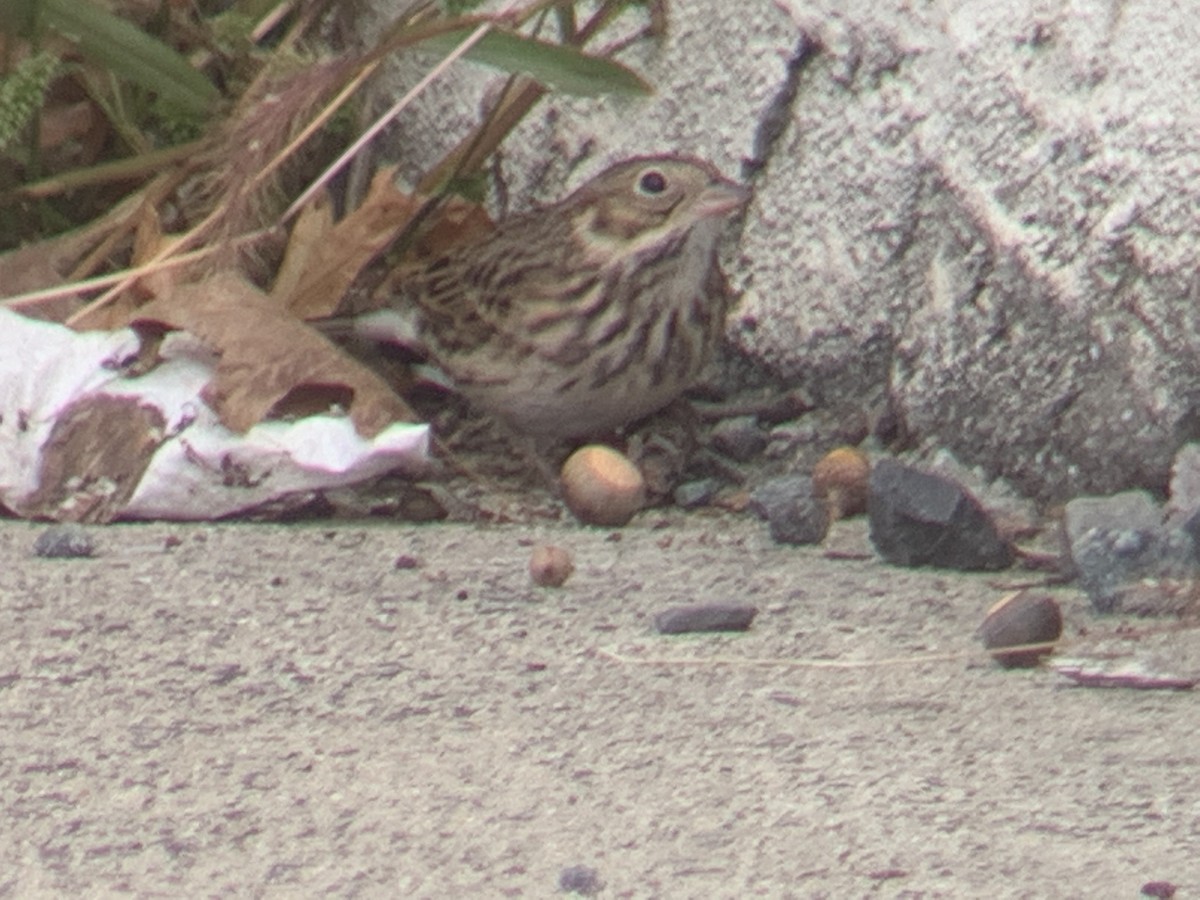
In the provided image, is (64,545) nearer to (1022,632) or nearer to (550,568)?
(550,568)

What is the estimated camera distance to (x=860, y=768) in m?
2.91

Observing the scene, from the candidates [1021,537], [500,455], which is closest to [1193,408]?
[1021,537]

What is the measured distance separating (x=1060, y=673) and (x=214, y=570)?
1200mm

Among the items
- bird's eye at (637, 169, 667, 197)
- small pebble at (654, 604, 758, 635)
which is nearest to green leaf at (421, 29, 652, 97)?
bird's eye at (637, 169, 667, 197)

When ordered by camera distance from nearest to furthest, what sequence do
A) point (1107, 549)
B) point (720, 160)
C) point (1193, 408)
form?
point (1107, 549) → point (1193, 408) → point (720, 160)

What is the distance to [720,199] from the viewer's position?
177 inches

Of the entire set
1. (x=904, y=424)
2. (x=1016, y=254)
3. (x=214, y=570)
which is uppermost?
(x=1016, y=254)

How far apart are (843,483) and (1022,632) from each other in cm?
93

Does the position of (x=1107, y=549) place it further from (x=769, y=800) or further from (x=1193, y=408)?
(x=769, y=800)

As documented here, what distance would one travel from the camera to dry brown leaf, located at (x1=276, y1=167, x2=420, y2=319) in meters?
4.82

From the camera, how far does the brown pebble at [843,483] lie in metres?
4.29

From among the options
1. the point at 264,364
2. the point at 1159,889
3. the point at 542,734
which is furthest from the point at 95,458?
the point at 1159,889

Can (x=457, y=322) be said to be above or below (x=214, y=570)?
above

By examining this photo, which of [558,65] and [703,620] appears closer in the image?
[703,620]
